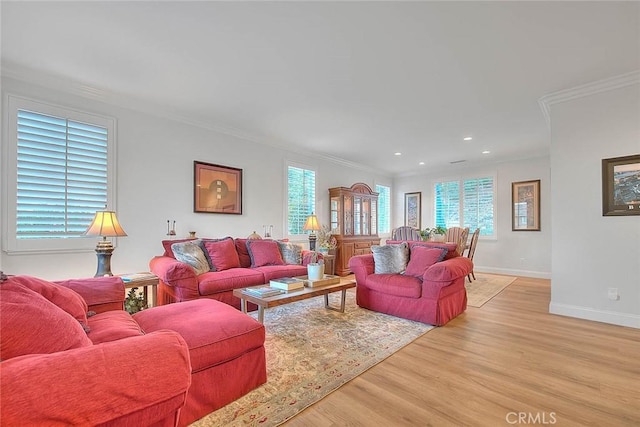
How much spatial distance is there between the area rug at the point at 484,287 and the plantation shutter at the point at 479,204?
3.74 feet

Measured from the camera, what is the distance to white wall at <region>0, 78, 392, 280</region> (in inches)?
120

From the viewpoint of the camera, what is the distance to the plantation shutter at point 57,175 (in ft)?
9.32

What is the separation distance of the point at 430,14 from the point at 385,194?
244 inches

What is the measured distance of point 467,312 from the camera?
11.7ft

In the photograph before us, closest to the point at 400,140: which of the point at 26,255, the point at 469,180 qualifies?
the point at 469,180

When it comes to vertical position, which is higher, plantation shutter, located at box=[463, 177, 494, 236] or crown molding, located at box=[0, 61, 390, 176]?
crown molding, located at box=[0, 61, 390, 176]

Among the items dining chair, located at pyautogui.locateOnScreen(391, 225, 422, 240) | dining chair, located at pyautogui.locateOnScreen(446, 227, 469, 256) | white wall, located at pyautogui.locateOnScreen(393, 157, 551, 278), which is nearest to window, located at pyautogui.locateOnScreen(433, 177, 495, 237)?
white wall, located at pyautogui.locateOnScreen(393, 157, 551, 278)

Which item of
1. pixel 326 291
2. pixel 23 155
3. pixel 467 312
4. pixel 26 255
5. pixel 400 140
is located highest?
pixel 400 140

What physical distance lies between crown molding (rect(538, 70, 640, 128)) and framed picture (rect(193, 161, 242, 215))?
428 centimetres

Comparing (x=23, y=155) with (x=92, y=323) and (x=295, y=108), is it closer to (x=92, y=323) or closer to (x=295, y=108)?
(x=92, y=323)

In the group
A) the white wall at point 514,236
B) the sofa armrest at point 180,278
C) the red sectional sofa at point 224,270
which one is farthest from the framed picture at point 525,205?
the sofa armrest at point 180,278

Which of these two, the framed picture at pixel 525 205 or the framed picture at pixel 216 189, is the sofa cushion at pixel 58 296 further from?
the framed picture at pixel 525 205

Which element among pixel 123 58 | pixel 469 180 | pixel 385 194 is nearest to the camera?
pixel 123 58

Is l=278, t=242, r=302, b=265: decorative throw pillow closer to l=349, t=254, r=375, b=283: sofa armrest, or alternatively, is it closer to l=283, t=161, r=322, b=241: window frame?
l=283, t=161, r=322, b=241: window frame
